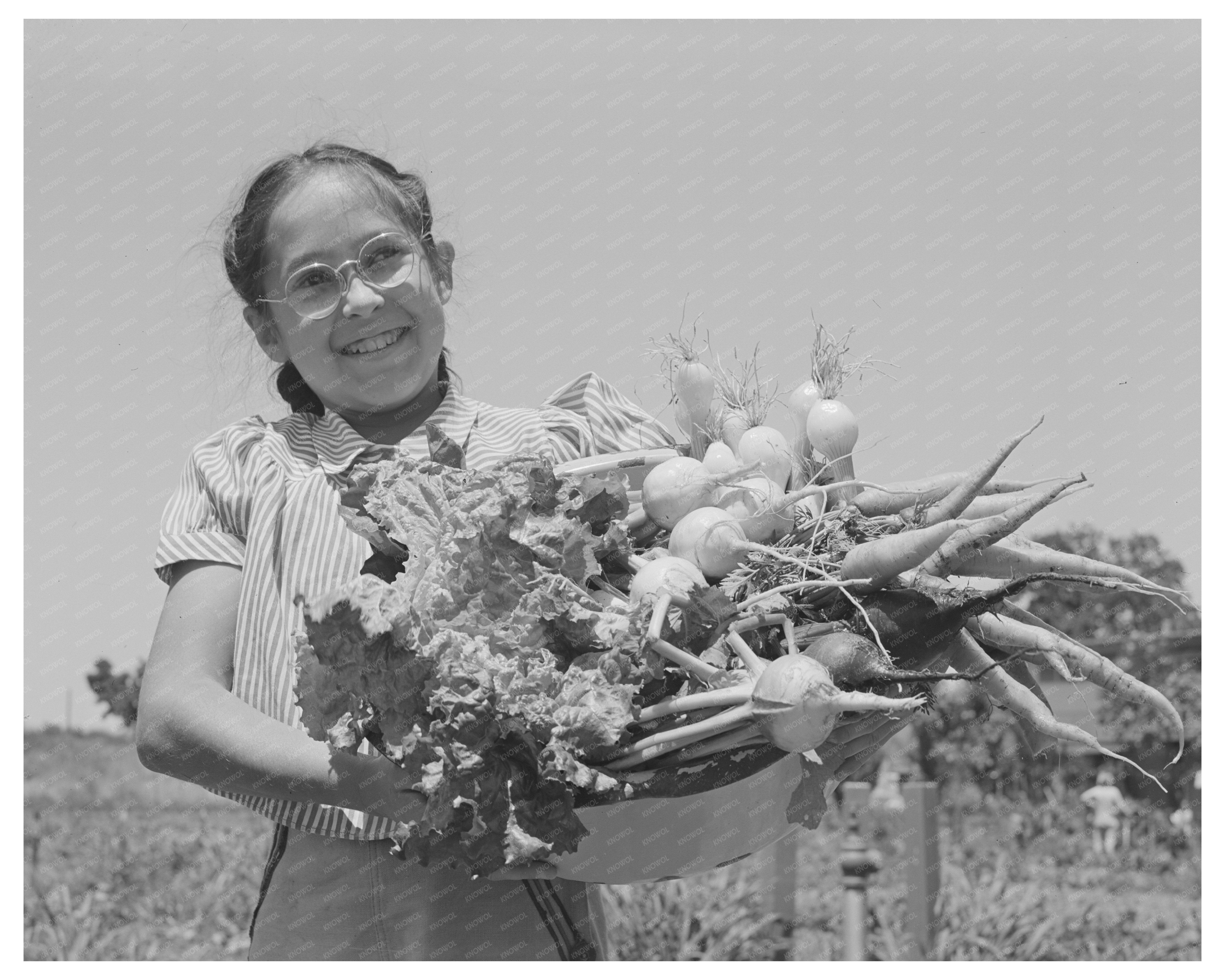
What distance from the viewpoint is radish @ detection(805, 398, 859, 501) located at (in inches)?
76.3

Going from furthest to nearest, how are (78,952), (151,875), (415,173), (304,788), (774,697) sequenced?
(151,875)
(78,952)
(415,173)
(304,788)
(774,697)

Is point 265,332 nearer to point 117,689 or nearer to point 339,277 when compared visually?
point 339,277

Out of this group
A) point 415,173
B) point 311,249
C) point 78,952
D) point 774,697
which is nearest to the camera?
point 774,697

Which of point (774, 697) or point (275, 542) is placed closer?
point (774, 697)

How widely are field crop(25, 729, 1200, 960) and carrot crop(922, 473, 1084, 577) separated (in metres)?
5.75

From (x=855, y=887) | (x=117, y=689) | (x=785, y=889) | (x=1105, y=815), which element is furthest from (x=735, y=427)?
(x=1105, y=815)

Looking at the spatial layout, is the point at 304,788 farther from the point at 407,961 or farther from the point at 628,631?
the point at 628,631

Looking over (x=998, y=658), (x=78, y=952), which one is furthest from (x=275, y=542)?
(x=78, y=952)

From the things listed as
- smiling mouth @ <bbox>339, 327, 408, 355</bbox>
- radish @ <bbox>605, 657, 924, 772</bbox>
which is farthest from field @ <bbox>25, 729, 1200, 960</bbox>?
radish @ <bbox>605, 657, 924, 772</bbox>

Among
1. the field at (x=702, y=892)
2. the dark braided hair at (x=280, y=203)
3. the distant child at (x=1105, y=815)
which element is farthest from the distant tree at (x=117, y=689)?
the distant child at (x=1105, y=815)

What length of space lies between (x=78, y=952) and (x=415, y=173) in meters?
6.65

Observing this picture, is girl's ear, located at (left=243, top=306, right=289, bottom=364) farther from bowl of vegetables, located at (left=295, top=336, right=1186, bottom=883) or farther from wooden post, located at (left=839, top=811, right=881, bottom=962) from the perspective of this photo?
wooden post, located at (left=839, top=811, right=881, bottom=962)

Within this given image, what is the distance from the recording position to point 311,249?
2.01m

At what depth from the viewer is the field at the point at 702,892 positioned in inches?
293
